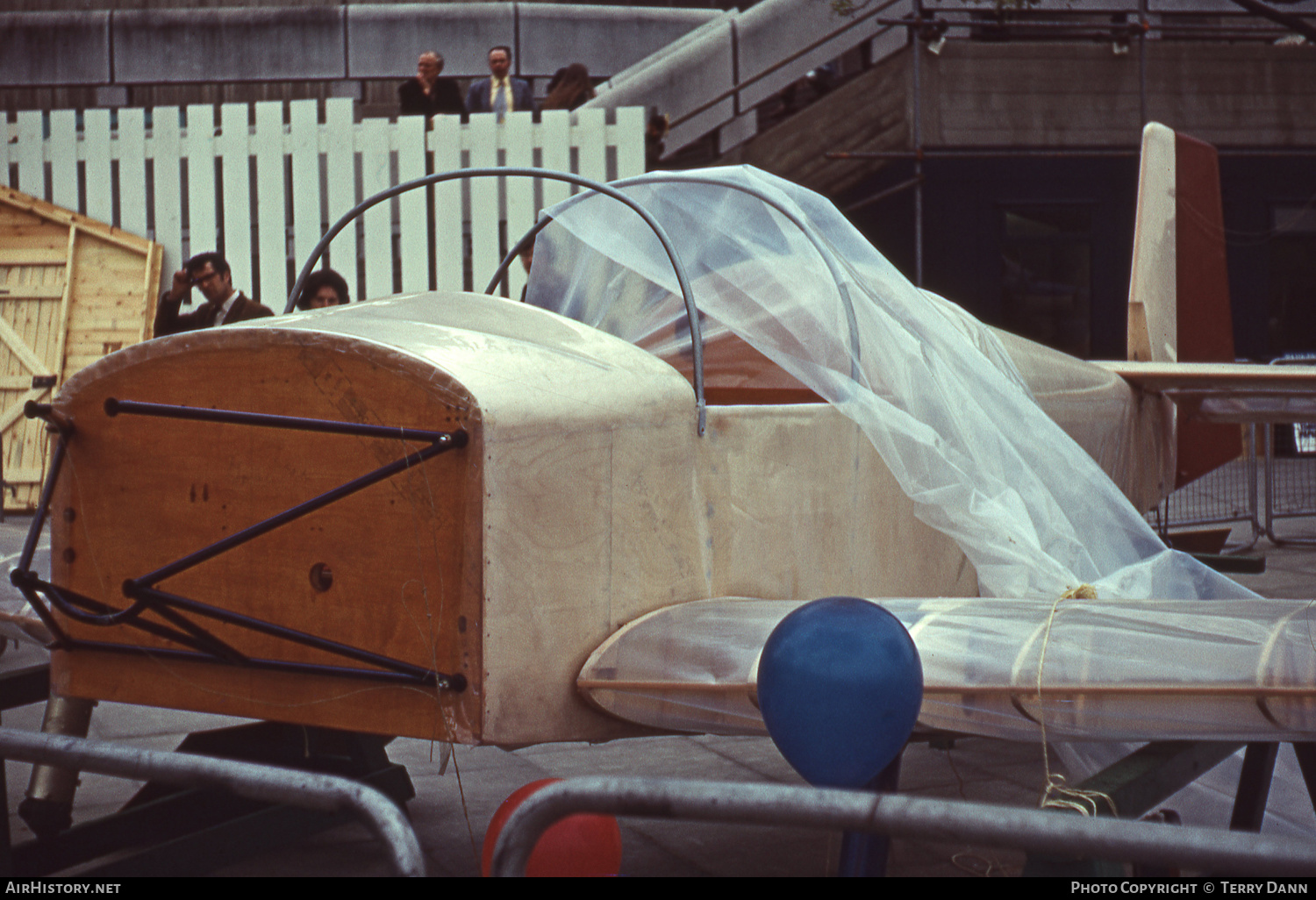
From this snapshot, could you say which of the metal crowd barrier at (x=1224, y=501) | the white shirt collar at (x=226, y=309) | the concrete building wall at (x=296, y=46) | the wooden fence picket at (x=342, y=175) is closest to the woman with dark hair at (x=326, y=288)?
the white shirt collar at (x=226, y=309)

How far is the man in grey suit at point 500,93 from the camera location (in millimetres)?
9766

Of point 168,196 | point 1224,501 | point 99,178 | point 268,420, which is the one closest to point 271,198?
point 168,196

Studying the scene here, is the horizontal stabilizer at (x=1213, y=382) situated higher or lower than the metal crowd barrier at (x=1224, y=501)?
higher

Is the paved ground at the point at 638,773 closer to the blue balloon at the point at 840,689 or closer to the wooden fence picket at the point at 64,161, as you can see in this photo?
the blue balloon at the point at 840,689

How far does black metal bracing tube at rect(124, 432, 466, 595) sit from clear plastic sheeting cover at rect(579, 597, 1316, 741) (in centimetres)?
52

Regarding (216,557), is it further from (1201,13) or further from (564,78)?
(1201,13)

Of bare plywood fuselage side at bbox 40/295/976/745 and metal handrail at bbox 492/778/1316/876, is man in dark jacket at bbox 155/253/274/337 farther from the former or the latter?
metal handrail at bbox 492/778/1316/876

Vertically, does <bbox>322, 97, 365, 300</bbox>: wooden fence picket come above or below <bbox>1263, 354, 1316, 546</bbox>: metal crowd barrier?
above

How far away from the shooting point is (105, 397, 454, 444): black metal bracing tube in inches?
93.0

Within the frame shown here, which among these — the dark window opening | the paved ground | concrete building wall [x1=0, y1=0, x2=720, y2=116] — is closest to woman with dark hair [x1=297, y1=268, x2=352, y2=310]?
the paved ground

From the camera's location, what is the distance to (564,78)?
10195 millimetres

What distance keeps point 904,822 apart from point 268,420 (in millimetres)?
Result: 1642

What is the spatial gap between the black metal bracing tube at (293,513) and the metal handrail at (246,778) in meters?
0.89

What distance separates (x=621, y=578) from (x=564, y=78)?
822 centimetres
